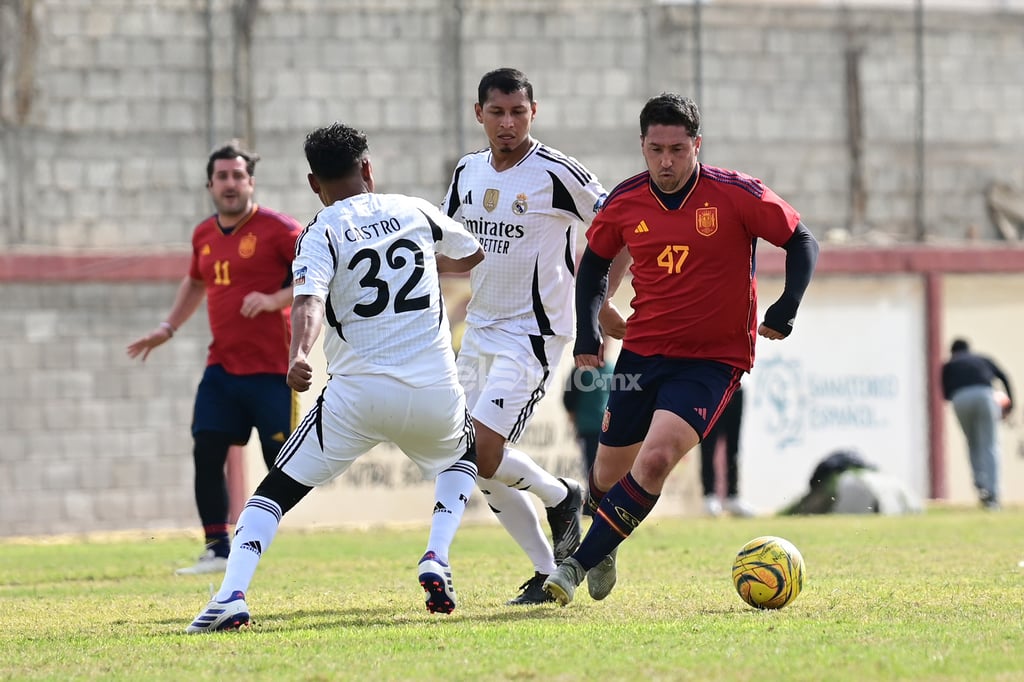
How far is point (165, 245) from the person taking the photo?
18.6 m

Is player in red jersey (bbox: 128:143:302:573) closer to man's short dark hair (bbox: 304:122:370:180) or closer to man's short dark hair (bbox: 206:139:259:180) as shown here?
man's short dark hair (bbox: 206:139:259:180)

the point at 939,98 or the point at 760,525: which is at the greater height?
the point at 939,98

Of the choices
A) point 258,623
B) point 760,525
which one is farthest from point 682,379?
point 760,525

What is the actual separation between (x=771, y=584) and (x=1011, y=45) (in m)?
16.7

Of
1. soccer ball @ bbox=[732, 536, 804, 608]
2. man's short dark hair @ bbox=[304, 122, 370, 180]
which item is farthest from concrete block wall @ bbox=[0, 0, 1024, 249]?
soccer ball @ bbox=[732, 536, 804, 608]

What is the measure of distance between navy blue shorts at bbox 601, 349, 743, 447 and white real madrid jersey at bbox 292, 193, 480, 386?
0.98 meters

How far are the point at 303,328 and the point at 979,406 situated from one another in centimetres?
1305

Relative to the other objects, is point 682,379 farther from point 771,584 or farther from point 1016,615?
point 1016,615

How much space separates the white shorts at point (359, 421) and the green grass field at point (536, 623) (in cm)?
68

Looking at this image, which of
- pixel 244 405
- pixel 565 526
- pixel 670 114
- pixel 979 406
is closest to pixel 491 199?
pixel 670 114

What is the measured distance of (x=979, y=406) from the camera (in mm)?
Answer: 17906

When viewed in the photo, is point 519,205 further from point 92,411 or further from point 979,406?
point 979,406

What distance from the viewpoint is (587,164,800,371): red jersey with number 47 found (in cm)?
715

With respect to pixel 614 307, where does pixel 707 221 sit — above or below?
above
